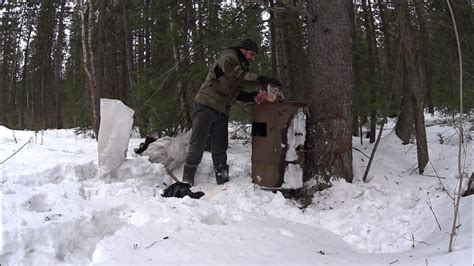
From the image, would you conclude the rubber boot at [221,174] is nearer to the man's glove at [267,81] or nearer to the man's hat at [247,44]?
the man's glove at [267,81]

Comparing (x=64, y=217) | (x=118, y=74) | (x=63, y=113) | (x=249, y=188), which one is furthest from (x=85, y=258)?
(x=63, y=113)

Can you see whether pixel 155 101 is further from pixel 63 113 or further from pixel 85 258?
pixel 63 113

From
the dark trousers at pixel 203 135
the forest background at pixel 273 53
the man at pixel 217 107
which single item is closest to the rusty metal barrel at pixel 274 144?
the man at pixel 217 107

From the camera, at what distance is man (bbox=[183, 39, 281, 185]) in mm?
5008

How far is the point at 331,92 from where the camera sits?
497 cm

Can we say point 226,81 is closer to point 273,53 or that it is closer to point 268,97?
point 268,97

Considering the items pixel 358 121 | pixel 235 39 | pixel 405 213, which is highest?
pixel 235 39

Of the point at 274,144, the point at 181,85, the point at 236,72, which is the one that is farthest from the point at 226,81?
the point at 181,85

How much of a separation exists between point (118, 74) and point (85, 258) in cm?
1453

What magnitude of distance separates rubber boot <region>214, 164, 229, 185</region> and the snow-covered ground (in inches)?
3.4

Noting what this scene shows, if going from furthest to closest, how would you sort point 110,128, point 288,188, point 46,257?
point 110,128 < point 288,188 < point 46,257

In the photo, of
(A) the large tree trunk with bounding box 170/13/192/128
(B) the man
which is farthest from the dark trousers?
(A) the large tree trunk with bounding box 170/13/192/128

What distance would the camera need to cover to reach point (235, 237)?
3.33 meters

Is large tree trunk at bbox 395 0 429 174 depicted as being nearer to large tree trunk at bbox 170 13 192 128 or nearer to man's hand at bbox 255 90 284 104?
man's hand at bbox 255 90 284 104
